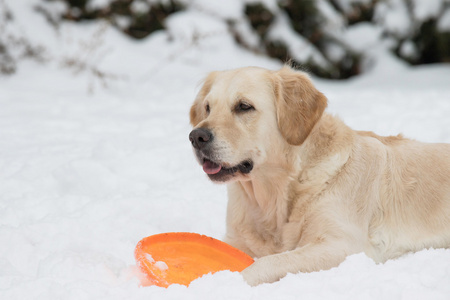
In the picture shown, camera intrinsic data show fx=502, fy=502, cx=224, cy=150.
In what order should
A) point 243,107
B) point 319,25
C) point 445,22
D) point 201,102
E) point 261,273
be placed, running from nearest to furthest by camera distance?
point 261,273
point 243,107
point 201,102
point 445,22
point 319,25

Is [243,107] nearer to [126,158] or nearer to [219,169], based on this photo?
[219,169]

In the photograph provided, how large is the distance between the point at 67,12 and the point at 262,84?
712 centimetres

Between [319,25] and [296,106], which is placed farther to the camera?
[319,25]

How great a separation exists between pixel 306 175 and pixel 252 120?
0.48 meters

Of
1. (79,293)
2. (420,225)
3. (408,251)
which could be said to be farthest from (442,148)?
(79,293)

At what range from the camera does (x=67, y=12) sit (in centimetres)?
924

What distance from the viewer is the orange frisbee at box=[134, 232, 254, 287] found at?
277 cm

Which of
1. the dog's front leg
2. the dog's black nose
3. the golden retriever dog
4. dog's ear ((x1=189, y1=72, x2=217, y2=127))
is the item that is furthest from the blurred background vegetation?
the dog's front leg

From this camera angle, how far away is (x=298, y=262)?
2684 millimetres

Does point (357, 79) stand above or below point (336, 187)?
below

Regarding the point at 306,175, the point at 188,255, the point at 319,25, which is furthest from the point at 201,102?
the point at 319,25

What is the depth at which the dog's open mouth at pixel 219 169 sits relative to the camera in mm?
3002

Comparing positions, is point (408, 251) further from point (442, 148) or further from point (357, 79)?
point (357, 79)

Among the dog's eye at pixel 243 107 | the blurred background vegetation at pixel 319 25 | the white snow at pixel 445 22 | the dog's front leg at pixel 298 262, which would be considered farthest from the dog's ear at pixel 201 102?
the white snow at pixel 445 22
